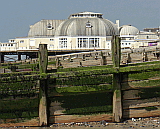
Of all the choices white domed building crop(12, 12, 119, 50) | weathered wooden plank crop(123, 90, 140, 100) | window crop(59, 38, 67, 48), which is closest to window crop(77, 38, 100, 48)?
white domed building crop(12, 12, 119, 50)

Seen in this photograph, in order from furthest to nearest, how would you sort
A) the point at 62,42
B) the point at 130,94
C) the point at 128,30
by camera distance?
the point at 128,30, the point at 62,42, the point at 130,94

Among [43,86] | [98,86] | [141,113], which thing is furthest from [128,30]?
[43,86]

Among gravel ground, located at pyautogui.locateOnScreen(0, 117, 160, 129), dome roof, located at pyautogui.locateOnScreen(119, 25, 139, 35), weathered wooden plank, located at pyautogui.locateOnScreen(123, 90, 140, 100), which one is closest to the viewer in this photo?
gravel ground, located at pyautogui.locateOnScreen(0, 117, 160, 129)

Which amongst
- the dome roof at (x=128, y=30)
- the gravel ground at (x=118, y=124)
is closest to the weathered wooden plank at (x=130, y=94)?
the gravel ground at (x=118, y=124)

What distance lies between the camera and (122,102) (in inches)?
476

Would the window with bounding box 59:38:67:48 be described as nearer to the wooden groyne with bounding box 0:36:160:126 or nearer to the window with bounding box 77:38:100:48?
the window with bounding box 77:38:100:48

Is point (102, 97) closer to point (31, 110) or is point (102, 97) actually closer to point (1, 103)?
point (31, 110)

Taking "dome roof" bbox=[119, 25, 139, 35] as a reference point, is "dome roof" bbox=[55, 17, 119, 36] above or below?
below

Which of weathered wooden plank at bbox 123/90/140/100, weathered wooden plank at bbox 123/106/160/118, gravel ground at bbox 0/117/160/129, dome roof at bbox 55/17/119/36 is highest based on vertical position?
dome roof at bbox 55/17/119/36

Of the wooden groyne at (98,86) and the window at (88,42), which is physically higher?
the window at (88,42)

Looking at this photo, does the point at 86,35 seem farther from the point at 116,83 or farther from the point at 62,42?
the point at 116,83

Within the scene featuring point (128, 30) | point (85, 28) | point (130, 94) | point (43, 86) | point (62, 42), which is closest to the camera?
point (43, 86)

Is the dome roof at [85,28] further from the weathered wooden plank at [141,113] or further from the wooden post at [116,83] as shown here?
the wooden post at [116,83]

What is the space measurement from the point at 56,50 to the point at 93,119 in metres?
48.6
